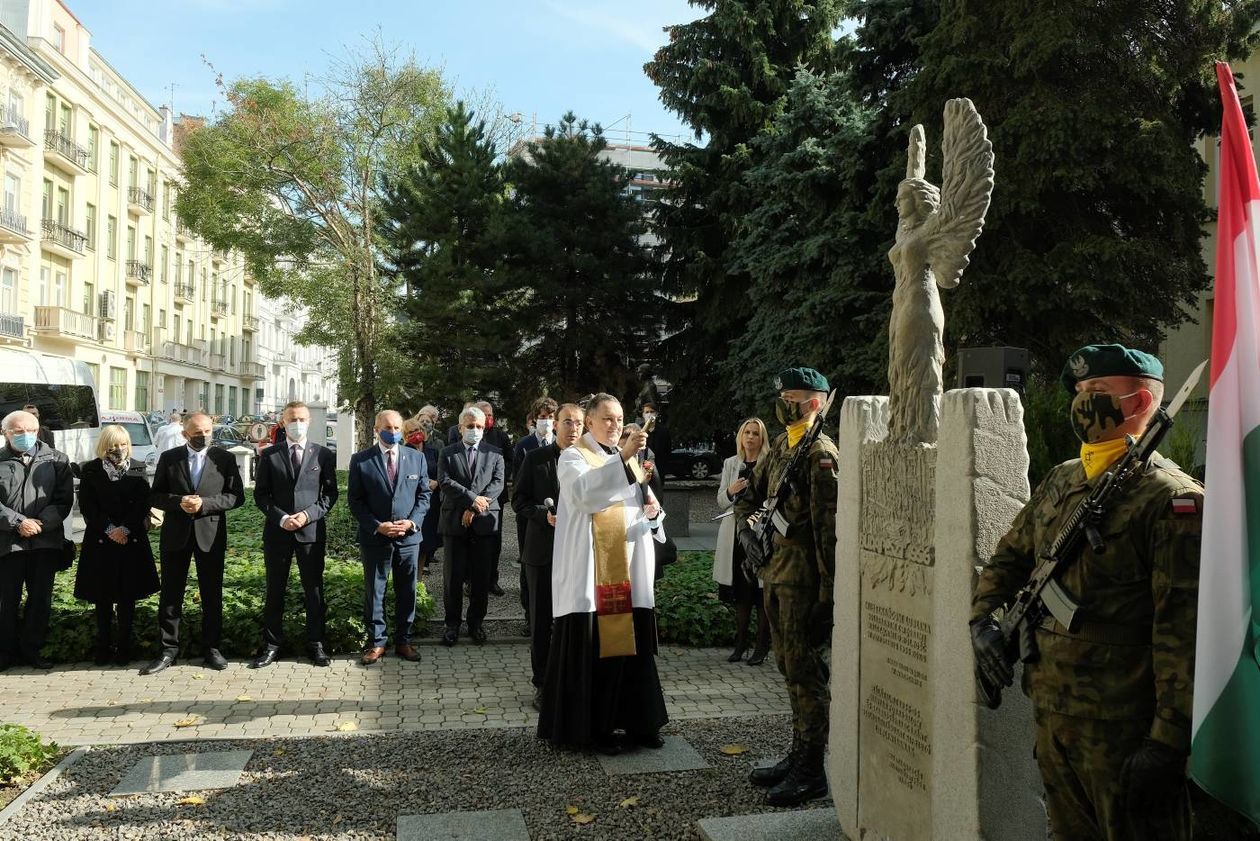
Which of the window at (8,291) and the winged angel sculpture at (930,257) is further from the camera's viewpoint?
the window at (8,291)

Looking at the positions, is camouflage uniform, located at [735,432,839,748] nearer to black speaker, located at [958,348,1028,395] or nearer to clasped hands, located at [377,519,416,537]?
black speaker, located at [958,348,1028,395]

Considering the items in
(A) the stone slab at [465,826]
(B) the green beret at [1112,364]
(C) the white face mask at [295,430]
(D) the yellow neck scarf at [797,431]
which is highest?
(B) the green beret at [1112,364]

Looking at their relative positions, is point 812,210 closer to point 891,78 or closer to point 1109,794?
point 891,78

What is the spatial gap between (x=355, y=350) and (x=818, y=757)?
23.8m

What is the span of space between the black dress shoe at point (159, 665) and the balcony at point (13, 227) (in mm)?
36997

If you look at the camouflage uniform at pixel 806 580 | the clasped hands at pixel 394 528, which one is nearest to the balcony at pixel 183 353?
the clasped hands at pixel 394 528

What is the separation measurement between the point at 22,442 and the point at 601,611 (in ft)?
17.3

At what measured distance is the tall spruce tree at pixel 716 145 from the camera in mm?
23812

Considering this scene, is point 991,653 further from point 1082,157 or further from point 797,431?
point 1082,157

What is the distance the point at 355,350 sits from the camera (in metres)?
27.0

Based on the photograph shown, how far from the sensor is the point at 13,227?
3862 centimetres

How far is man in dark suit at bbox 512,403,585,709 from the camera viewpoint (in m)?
7.22

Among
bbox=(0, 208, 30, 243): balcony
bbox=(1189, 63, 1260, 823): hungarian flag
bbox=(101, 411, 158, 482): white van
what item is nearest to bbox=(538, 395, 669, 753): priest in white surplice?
bbox=(1189, 63, 1260, 823): hungarian flag

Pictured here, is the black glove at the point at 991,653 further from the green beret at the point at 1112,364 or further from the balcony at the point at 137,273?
the balcony at the point at 137,273
